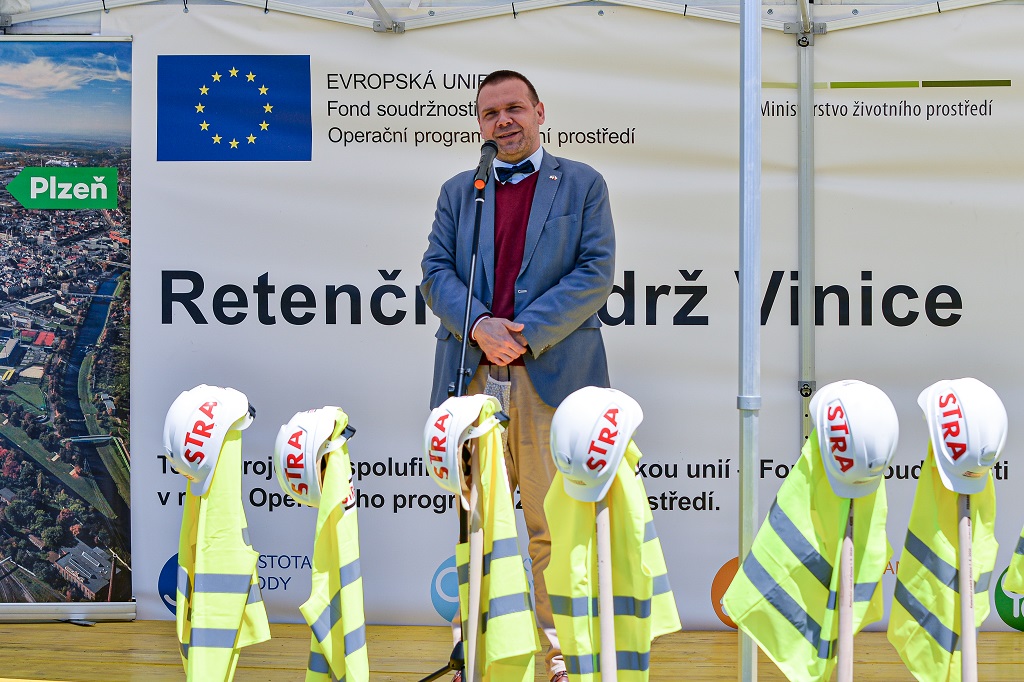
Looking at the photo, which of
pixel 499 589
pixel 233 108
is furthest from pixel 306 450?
pixel 233 108

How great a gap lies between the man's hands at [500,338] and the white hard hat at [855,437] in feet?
3.22

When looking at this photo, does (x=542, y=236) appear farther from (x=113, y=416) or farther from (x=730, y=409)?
(x=113, y=416)

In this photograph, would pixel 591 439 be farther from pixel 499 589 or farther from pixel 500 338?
pixel 500 338

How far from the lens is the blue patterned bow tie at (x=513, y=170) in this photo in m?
3.22

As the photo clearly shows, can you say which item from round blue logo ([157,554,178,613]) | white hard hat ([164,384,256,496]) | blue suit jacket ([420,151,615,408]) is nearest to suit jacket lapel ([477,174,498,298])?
blue suit jacket ([420,151,615,408])

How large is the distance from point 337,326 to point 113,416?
919 mm

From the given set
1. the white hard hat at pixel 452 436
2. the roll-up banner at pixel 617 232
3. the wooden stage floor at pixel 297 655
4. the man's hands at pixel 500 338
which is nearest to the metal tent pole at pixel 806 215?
the roll-up banner at pixel 617 232

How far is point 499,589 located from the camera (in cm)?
228

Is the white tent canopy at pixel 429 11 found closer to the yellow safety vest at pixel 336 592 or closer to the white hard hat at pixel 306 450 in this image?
the white hard hat at pixel 306 450

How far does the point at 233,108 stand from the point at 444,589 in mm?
1981

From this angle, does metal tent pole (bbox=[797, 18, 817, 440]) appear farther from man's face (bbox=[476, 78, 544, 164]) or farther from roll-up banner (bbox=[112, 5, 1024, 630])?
man's face (bbox=[476, 78, 544, 164])

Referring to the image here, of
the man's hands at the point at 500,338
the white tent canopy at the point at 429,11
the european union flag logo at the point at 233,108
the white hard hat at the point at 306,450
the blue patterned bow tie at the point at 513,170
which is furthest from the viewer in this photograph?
the european union flag logo at the point at 233,108

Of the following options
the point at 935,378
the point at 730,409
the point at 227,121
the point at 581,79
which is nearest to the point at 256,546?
the point at 227,121

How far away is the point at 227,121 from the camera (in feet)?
13.3
